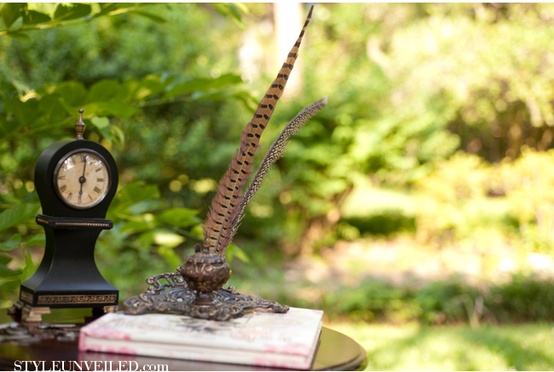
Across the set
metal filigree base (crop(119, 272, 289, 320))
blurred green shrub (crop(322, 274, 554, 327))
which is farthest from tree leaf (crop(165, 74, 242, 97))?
blurred green shrub (crop(322, 274, 554, 327))

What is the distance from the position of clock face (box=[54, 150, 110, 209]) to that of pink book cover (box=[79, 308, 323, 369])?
0.29m

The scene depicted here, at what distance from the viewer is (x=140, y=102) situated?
2314 mm

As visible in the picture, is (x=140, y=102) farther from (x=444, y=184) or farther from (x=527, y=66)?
(x=527, y=66)

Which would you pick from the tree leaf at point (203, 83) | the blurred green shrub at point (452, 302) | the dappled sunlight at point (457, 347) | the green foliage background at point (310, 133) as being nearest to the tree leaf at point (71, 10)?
the green foliage background at point (310, 133)

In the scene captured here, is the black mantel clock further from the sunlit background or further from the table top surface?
the sunlit background

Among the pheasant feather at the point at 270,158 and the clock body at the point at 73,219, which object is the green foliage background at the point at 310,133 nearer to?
the clock body at the point at 73,219

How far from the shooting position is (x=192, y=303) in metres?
1.46

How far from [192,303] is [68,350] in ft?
0.86

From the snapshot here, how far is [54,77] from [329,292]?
2.68 meters

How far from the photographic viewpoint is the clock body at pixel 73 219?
4.99 feet

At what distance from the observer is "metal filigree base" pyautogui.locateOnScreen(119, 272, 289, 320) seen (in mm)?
1421

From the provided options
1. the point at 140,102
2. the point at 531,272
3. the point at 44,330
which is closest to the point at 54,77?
the point at 140,102

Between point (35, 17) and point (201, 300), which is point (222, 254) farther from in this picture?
point (35, 17)

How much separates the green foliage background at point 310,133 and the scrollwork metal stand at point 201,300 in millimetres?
413
